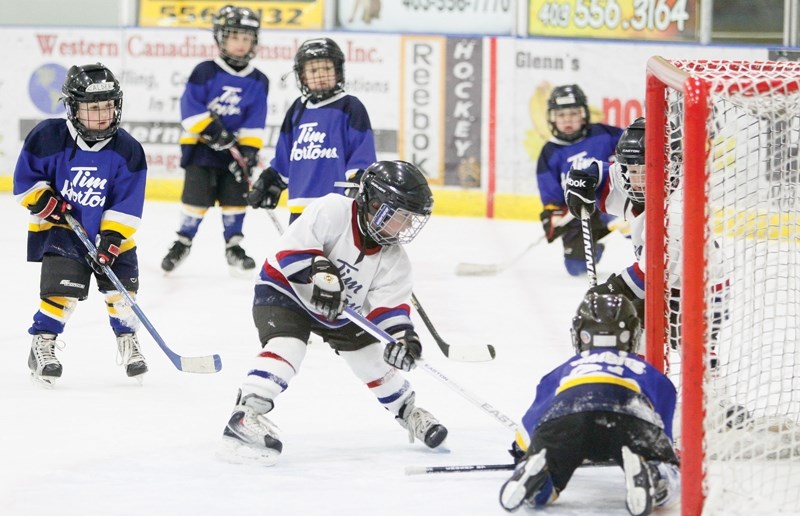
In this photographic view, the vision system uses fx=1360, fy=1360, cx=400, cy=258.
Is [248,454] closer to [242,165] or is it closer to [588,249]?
[588,249]

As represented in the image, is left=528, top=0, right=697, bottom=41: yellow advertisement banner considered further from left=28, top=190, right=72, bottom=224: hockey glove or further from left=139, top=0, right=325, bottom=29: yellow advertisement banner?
left=28, top=190, right=72, bottom=224: hockey glove

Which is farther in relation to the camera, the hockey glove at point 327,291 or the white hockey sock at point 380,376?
the white hockey sock at point 380,376

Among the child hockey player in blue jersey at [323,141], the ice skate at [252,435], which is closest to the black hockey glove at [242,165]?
the child hockey player in blue jersey at [323,141]

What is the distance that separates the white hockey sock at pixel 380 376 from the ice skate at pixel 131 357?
37.7 inches

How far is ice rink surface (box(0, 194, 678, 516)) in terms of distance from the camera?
3.12 m

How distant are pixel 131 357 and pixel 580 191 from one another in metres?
1.51

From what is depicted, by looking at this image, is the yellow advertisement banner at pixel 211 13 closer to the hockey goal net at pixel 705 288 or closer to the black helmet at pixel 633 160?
the black helmet at pixel 633 160

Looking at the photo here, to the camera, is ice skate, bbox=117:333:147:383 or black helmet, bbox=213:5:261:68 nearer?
ice skate, bbox=117:333:147:383

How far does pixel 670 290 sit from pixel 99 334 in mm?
2355

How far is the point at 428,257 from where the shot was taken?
23.0 ft

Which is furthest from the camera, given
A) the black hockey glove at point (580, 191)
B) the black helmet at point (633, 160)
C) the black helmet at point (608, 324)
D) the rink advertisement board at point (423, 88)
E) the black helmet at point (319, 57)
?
the rink advertisement board at point (423, 88)

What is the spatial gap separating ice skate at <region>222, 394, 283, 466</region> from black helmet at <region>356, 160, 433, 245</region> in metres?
0.52

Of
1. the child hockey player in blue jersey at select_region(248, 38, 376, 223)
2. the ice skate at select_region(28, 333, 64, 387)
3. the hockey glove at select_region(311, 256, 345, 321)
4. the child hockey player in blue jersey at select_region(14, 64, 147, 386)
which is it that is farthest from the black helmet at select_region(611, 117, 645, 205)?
the ice skate at select_region(28, 333, 64, 387)

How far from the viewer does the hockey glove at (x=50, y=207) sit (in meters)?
4.14
